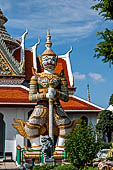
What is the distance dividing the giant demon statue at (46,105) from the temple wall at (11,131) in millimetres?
2148

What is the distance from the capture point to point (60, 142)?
12.1 m

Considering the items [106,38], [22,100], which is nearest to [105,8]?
[106,38]

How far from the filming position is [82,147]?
28.9 ft

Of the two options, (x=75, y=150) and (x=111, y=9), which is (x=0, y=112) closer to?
(x=75, y=150)

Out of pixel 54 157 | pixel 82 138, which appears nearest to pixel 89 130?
pixel 82 138

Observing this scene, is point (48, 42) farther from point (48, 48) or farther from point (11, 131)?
point (11, 131)

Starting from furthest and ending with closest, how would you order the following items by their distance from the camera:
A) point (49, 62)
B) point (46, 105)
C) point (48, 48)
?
point (48, 48) < point (49, 62) < point (46, 105)

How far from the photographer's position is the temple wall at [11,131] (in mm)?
14136

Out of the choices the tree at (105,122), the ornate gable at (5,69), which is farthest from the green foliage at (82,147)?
the ornate gable at (5,69)

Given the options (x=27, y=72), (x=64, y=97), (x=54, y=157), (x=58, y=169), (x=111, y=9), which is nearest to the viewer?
(x=58, y=169)

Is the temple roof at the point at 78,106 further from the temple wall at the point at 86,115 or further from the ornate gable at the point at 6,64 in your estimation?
the ornate gable at the point at 6,64

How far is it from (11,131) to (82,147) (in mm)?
5985

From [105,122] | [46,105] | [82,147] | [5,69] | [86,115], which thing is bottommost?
[82,147]

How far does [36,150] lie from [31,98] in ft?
5.81
